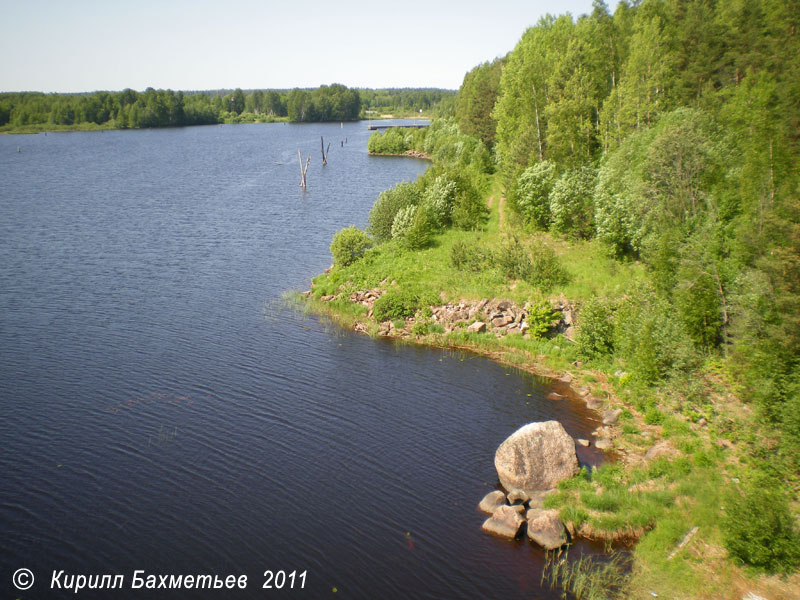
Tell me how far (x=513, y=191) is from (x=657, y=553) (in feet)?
132

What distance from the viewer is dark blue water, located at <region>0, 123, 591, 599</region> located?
20.6 metres

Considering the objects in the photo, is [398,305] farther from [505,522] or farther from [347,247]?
[505,522]

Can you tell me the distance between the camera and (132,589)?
19.3 m

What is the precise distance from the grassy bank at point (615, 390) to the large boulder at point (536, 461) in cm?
68

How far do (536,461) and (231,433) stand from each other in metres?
14.2

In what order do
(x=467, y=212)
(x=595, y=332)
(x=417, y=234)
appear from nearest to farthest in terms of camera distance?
(x=595, y=332) < (x=417, y=234) < (x=467, y=212)

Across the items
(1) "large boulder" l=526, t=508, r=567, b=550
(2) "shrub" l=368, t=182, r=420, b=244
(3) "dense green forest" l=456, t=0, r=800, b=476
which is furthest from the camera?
(2) "shrub" l=368, t=182, r=420, b=244

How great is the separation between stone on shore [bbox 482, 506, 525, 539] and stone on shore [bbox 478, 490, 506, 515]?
0.51 metres

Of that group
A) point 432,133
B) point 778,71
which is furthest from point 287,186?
point 778,71

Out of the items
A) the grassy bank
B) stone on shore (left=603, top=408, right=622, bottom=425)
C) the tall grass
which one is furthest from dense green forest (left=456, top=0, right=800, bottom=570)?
the tall grass

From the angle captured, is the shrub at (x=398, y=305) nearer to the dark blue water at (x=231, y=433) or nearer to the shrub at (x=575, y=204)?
the dark blue water at (x=231, y=433)

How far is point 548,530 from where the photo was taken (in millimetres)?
21328

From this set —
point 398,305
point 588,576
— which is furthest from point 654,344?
point 398,305

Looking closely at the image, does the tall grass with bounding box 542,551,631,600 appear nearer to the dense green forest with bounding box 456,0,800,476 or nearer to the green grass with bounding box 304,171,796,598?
the green grass with bounding box 304,171,796,598
